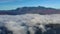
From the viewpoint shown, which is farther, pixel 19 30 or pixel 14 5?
pixel 14 5

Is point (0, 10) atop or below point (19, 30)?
→ atop

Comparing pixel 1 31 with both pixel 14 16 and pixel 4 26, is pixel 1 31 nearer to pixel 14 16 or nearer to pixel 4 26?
pixel 4 26

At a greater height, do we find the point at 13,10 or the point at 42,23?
the point at 13,10

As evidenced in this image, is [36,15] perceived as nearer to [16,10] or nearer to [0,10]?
[16,10]

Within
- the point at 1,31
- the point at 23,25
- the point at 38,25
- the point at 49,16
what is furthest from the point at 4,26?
the point at 49,16

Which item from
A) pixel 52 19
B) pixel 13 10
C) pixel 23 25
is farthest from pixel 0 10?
pixel 52 19

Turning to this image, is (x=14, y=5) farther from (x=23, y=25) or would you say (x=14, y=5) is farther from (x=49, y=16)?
(x=49, y=16)

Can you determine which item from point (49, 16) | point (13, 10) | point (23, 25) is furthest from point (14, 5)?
point (49, 16)
